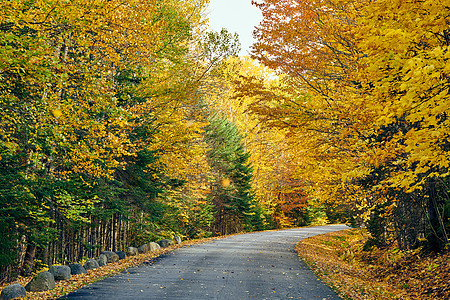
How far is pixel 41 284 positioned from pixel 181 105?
1155 cm

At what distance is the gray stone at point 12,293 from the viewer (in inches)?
299

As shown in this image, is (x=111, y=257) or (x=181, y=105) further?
(x=181, y=105)

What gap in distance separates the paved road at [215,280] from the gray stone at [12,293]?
0.95m

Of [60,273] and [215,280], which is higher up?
[60,273]

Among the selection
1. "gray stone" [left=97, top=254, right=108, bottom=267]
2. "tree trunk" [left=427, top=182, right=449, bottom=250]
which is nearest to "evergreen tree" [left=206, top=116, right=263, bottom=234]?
"gray stone" [left=97, top=254, right=108, bottom=267]

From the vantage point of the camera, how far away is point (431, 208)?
11117mm

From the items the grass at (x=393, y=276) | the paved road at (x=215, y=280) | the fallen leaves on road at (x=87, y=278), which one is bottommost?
the grass at (x=393, y=276)

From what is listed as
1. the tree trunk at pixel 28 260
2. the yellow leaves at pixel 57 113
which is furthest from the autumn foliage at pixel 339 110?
the tree trunk at pixel 28 260

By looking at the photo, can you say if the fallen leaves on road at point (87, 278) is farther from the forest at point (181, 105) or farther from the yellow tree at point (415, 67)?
the yellow tree at point (415, 67)

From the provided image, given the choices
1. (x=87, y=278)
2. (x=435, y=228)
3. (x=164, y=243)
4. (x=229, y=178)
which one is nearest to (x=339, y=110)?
(x=435, y=228)

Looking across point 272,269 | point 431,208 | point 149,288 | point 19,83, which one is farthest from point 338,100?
point 19,83

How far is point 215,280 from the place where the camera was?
9.84m

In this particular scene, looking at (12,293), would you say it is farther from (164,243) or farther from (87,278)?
(164,243)

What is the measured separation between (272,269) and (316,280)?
6.23 feet
